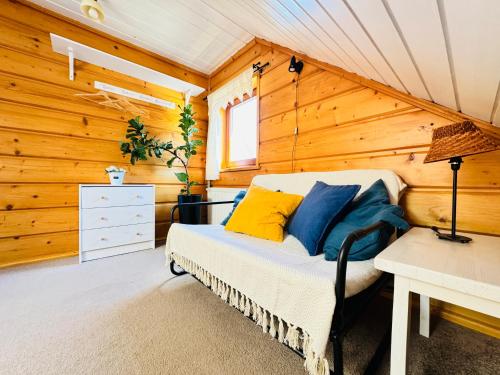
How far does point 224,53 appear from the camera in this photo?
8.88 feet

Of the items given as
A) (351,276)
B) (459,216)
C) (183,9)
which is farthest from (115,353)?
(183,9)

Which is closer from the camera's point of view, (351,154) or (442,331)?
(442,331)

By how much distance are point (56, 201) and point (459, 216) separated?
3218mm

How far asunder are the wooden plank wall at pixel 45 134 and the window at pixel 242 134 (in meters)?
1.27

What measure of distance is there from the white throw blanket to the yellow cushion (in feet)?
0.19

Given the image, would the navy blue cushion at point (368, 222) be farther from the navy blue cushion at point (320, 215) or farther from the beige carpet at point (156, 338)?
the beige carpet at point (156, 338)

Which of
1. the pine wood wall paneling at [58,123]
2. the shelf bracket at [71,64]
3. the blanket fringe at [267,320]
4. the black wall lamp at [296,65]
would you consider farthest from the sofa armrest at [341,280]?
the shelf bracket at [71,64]

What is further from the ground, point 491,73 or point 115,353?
point 491,73

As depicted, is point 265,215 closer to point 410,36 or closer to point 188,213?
point 410,36

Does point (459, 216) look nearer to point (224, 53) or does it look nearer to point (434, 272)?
point (434, 272)

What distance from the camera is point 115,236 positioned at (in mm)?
2121

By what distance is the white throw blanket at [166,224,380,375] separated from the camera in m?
0.67

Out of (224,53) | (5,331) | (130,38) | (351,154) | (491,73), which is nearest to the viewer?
(491,73)

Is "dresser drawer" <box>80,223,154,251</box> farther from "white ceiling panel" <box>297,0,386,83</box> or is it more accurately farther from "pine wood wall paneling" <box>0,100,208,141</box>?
"white ceiling panel" <box>297,0,386,83</box>
